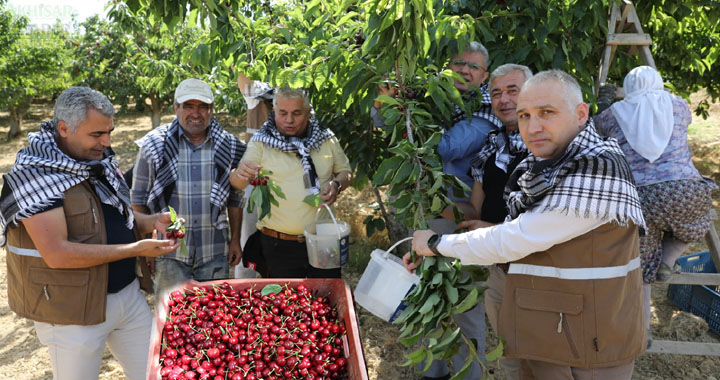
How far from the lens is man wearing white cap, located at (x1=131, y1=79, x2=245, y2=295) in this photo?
3027mm

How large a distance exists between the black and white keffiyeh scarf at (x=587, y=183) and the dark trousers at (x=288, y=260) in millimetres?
1704

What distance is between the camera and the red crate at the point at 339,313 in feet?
6.57

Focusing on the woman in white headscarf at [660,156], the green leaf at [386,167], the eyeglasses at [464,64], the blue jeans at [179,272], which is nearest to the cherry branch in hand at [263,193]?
the blue jeans at [179,272]

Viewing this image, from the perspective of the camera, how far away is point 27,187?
219 centimetres

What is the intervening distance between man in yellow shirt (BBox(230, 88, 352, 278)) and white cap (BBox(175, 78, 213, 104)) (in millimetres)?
353

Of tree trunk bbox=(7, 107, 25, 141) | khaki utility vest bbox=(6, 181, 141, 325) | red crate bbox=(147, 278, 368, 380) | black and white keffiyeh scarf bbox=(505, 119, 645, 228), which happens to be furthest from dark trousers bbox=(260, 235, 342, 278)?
tree trunk bbox=(7, 107, 25, 141)

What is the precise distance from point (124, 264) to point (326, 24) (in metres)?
1.89

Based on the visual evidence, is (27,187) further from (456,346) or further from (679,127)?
(679,127)

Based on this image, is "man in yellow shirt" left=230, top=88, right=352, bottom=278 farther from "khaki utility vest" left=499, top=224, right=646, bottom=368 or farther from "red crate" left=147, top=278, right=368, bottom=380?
"khaki utility vest" left=499, top=224, right=646, bottom=368

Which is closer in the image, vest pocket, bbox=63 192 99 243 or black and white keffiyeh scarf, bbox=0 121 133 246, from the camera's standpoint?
black and white keffiyeh scarf, bbox=0 121 133 246

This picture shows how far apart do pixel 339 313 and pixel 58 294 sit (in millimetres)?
1202

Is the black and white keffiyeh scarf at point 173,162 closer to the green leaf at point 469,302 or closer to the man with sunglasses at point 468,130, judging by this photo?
the man with sunglasses at point 468,130

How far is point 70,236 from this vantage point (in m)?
2.31

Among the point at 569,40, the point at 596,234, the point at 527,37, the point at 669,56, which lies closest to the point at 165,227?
the point at 596,234
